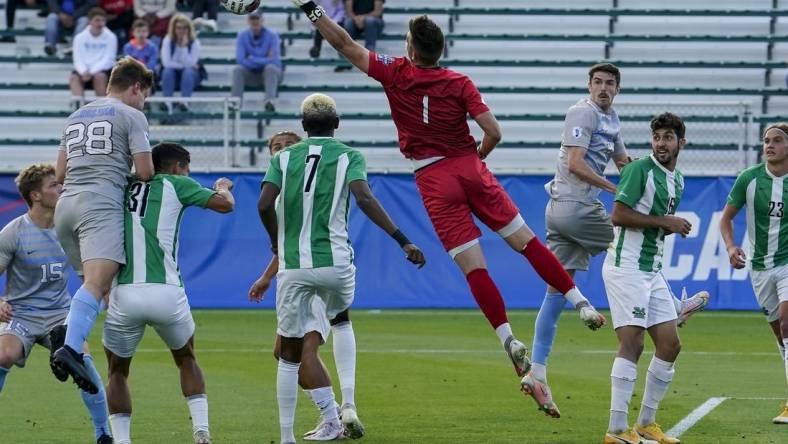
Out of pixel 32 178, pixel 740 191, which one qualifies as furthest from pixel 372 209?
pixel 740 191

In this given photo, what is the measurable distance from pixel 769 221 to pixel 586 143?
1.48 meters

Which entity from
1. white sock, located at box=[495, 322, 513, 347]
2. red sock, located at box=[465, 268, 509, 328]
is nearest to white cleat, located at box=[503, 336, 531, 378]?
white sock, located at box=[495, 322, 513, 347]

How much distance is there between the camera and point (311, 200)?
7.96 m

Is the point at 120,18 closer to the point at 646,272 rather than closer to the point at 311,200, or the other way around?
the point at 311,200

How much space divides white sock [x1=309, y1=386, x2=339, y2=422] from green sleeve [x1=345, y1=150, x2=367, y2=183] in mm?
1506

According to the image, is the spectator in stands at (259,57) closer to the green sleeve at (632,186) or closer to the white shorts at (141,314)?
the green sleeve at (632,186)

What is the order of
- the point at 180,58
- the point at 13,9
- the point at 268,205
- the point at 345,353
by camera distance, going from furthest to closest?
the point at 13,9, the point at 180,58, the point at 345,353, the point at 268,205

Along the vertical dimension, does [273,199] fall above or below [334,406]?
above

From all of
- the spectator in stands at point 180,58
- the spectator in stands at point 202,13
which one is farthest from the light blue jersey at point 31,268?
the spectator in stands at point 202,13

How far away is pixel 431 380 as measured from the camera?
11656 mm

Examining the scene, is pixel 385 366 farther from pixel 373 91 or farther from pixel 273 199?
pixel 373 91

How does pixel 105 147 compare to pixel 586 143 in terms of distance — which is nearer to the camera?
pixel 105 147

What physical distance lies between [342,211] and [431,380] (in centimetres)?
391

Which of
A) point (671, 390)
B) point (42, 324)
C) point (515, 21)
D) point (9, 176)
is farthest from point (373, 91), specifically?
point (42, 324)
